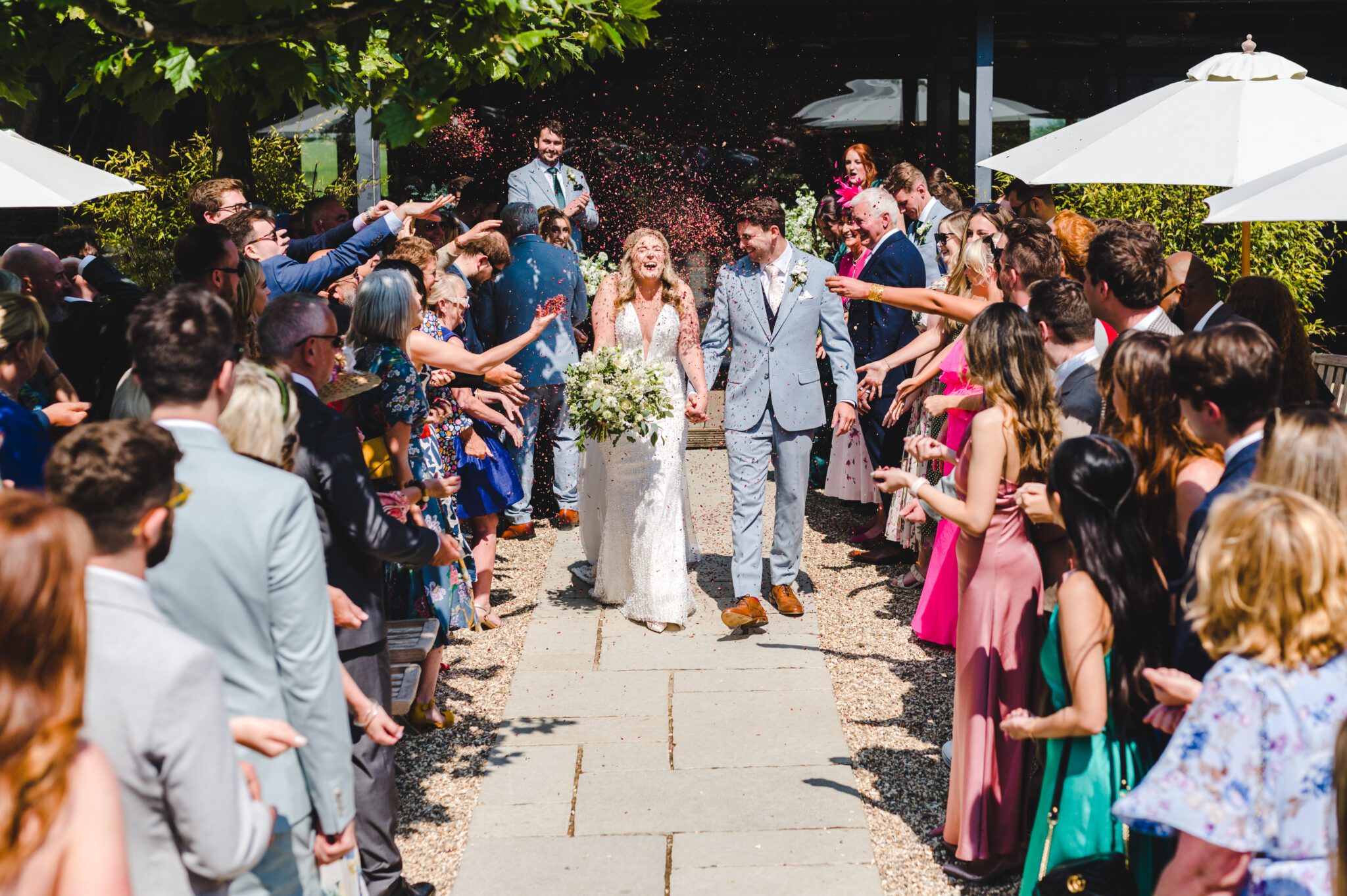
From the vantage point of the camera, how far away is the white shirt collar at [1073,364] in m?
4.35

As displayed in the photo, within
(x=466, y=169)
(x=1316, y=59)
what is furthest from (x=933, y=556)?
(x=1316, y=59)

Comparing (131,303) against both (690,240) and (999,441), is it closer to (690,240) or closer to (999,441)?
(999,441)

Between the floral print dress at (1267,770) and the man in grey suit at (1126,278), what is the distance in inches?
91.1

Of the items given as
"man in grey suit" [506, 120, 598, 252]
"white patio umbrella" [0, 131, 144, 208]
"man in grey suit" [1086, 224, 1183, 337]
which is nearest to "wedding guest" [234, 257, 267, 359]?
"white patio umbrella" [0, 131, 144, 208]

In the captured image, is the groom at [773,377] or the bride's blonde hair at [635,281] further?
the bride's blonde hair at [635,281]

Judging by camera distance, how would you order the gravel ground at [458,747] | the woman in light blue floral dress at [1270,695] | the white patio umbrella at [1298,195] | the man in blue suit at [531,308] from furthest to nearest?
1. the man in blue suit at [531,308]
2. the gravel ground at [458,747]
3. the white patio umbrella at [1298,195]
4. the woman in light blue floral dress at [1270,695]

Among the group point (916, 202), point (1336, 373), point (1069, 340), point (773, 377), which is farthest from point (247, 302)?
point (1336, 373)

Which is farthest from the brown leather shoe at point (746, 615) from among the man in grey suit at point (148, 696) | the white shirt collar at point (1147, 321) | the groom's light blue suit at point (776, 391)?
the man in grey suit at point (148, 696)

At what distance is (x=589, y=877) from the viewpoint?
4.14 metres

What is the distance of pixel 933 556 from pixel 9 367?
400 cm

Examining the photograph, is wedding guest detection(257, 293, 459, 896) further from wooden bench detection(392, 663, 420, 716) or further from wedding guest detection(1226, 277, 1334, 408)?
wedding guest detection(1226, 277, 1334, 408)

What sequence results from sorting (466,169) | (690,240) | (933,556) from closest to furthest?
(933,556) → (690,240) → (466,169)

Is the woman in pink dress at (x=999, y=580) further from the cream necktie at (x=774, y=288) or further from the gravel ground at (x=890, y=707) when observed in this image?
the cream necktie at (x=774, y=288)

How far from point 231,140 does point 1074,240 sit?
17.0 ft
